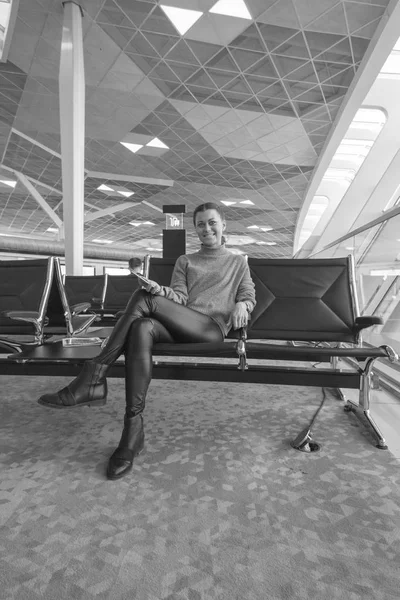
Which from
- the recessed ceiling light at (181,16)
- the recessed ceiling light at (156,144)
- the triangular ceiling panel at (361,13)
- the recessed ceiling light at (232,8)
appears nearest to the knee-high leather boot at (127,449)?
the recessed ceiling light at (232,8)

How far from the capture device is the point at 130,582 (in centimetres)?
94

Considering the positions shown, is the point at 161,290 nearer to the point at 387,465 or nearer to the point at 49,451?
the point at 49,451

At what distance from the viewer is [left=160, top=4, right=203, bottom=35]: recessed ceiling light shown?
7.09 m

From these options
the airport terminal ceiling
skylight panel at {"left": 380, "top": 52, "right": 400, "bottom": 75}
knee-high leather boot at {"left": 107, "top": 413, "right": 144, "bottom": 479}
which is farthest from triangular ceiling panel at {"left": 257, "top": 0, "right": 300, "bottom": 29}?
knee-high leather boot at {"left": 107, "top": 413, "right": 144, "bottom": 479}

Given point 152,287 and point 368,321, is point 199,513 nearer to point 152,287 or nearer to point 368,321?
point 152,287

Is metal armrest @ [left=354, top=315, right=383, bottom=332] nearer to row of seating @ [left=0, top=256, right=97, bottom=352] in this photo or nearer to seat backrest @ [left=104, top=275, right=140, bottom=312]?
row of seating @ [left=0, top=256, right=97, bottom=352]

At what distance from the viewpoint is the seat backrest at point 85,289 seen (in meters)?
6.23

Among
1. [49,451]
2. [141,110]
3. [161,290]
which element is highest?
[141,110]

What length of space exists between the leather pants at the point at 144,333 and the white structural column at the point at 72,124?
7150mm

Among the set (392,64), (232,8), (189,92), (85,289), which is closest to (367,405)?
(85,289)

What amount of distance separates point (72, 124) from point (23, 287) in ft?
19.3

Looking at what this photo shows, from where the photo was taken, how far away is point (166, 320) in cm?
195

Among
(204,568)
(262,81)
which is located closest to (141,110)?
(262,81)

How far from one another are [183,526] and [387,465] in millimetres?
1016
